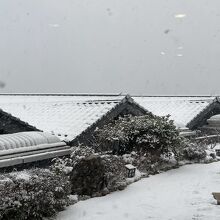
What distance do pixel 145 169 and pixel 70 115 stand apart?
19.8ft

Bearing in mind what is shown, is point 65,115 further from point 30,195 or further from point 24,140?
point 30,195

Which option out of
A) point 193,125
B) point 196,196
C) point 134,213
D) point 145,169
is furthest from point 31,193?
point 193,125

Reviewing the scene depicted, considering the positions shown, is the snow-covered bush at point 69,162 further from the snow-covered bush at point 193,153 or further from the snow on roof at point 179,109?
the snow on roof at point 179,109

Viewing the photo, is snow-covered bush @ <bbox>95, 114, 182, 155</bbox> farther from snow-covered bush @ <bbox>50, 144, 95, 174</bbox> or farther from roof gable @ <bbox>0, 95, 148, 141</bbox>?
snow-covered bush @ <bbox>50, 144, 95, 174</bbox>

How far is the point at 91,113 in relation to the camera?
1997 centimetres

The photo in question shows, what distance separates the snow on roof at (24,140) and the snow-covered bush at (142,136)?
2.51m

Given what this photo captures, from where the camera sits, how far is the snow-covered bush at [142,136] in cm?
1784

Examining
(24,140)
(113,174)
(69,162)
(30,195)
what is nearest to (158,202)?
(113,174)

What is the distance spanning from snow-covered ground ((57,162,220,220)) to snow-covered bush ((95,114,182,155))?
237cm

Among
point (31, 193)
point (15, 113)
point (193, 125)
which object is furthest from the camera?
point (193, 125)

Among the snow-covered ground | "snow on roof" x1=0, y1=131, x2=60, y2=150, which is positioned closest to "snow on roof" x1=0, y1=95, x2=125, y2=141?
"snow on roof" x1=0, y1=131, x2=60, y2=150

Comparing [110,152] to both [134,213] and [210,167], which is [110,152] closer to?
[210,167]

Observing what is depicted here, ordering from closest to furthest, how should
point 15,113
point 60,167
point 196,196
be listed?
point 196,196
point 60,167
point 15,113

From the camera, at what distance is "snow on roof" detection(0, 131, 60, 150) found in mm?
15162
